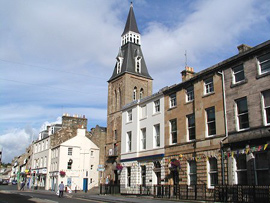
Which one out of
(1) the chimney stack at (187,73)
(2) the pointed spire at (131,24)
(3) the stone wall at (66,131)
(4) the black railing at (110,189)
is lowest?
(4) the black railing at (110,189)

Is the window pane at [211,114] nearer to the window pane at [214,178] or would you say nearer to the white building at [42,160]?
the window pane at [214,178]

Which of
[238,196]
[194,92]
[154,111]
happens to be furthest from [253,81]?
[154,111]

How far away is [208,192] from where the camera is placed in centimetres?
2172

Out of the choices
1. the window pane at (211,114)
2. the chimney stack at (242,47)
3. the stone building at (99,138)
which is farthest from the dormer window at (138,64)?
the chimney stack at (242,47)

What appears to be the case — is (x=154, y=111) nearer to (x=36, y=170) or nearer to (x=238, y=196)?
(x=238, y=196)

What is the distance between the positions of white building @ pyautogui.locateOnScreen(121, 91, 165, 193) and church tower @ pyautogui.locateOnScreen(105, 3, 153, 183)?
899cm

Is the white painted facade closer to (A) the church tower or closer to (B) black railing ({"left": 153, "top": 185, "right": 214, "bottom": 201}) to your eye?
(A) the church tower

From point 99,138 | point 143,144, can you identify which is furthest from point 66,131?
point 143,144

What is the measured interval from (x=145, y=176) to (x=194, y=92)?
10276mm

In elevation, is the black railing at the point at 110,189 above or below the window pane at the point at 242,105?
below

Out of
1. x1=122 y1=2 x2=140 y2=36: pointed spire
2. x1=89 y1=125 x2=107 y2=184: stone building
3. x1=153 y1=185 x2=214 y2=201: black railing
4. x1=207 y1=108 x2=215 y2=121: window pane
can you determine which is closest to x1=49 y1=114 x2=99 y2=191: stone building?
x1=89 y1=125 x2=107 y2=184: stone building

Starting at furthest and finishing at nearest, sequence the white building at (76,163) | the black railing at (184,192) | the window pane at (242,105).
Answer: the white building at (76,163), the black railing at (184,192), the window pane at (242,105)

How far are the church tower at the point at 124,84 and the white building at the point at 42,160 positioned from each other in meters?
13.5

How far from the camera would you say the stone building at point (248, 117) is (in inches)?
749
